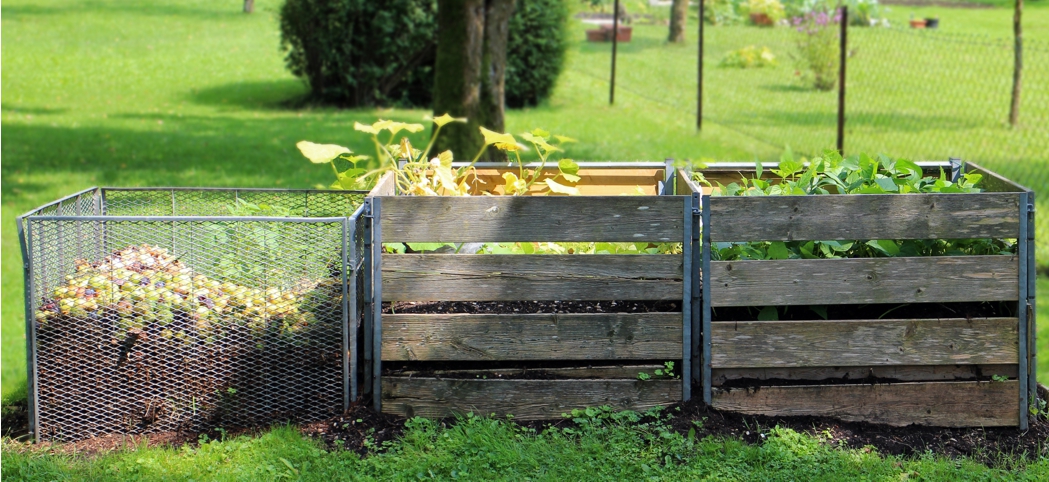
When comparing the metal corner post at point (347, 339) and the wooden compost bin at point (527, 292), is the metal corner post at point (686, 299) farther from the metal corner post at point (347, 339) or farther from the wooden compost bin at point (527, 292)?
the metal corner post at point (347, 339)

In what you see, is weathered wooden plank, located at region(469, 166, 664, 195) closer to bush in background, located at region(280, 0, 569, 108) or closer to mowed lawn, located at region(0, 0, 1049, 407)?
mowed lawn, located at region(0, 0, 1049, 407)

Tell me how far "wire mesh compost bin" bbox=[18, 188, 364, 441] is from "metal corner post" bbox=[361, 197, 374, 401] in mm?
49

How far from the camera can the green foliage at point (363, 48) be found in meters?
15.6

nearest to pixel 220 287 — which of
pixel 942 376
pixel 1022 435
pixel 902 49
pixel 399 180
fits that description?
pixel 399 180

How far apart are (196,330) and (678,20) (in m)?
23.9

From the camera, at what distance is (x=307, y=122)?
14930 mm

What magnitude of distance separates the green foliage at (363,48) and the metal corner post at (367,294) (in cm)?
1247

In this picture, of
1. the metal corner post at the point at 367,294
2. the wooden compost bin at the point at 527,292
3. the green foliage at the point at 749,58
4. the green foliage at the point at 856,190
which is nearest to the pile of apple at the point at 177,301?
the metal corner post at the point at 367,294

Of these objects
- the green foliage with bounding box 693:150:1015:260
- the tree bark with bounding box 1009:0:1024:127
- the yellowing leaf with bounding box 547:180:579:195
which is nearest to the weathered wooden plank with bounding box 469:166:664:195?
the yellowing leaf with bounding box 547:180:579:195

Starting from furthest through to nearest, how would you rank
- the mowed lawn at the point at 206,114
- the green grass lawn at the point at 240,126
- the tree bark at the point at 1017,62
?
the tree bark at the point at 1017,62
the mowed lawn at the point at 206,114
the green grass lawn at the point at 240,126

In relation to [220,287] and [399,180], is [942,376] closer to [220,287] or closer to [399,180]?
[399,180]

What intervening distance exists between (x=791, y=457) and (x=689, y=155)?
8.35 meters

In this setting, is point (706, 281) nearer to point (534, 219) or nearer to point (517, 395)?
point (534, 219)

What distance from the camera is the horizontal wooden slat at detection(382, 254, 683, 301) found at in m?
3.74
